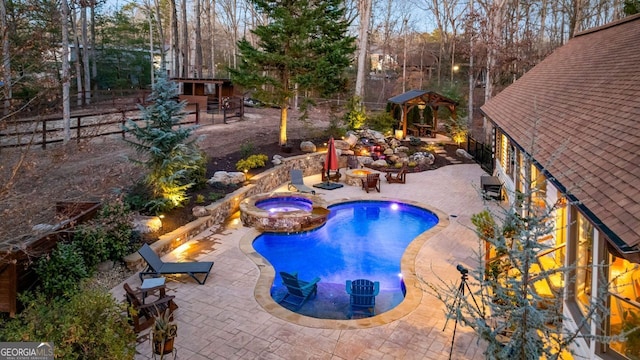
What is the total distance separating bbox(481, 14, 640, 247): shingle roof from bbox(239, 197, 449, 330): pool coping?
11.4ft

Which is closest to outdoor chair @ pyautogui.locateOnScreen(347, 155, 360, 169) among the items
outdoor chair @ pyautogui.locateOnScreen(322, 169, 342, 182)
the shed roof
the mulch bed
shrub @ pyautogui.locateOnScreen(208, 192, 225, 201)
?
outdoor chair @ pyautogui.locateOnScreen(322, 169, 342, 182)

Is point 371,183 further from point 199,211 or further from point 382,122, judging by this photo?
point 382,122

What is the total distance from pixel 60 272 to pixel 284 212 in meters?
6.60

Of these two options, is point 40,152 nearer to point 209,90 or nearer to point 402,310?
point 402,310

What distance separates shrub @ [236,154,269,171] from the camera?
17125 mm

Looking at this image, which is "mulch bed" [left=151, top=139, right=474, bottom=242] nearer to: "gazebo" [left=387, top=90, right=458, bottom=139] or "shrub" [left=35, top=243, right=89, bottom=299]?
"shrub" [left=35, top=243, right=89, bottom=299]

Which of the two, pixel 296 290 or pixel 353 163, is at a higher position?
pixel 353 163

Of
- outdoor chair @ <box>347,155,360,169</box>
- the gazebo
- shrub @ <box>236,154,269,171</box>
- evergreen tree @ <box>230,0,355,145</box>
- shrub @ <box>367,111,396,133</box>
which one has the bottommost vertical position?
outdoor chair @ <box>347,155,360,169</box>

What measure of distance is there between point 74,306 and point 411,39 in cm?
5576

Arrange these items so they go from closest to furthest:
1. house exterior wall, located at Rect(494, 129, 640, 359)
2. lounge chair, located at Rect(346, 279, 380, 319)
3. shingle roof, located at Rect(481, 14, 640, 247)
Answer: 1. house exterior wall, located at Rect(494, 129, 640, 359)
2. shingle roof, located at Rect(481, 14, 640, 247)
3. lounge chair, located at Rect(346, 279, 380, 319)

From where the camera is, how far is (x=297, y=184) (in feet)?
56.6

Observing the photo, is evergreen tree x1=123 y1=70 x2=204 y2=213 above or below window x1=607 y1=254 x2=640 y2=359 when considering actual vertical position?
above

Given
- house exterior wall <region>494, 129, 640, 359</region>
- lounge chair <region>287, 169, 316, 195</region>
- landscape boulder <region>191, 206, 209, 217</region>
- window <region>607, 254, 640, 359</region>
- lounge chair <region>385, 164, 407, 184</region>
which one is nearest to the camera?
house exterior wall <region>494, 129, 640, 359</region>

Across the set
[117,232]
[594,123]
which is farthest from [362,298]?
[117,232]
